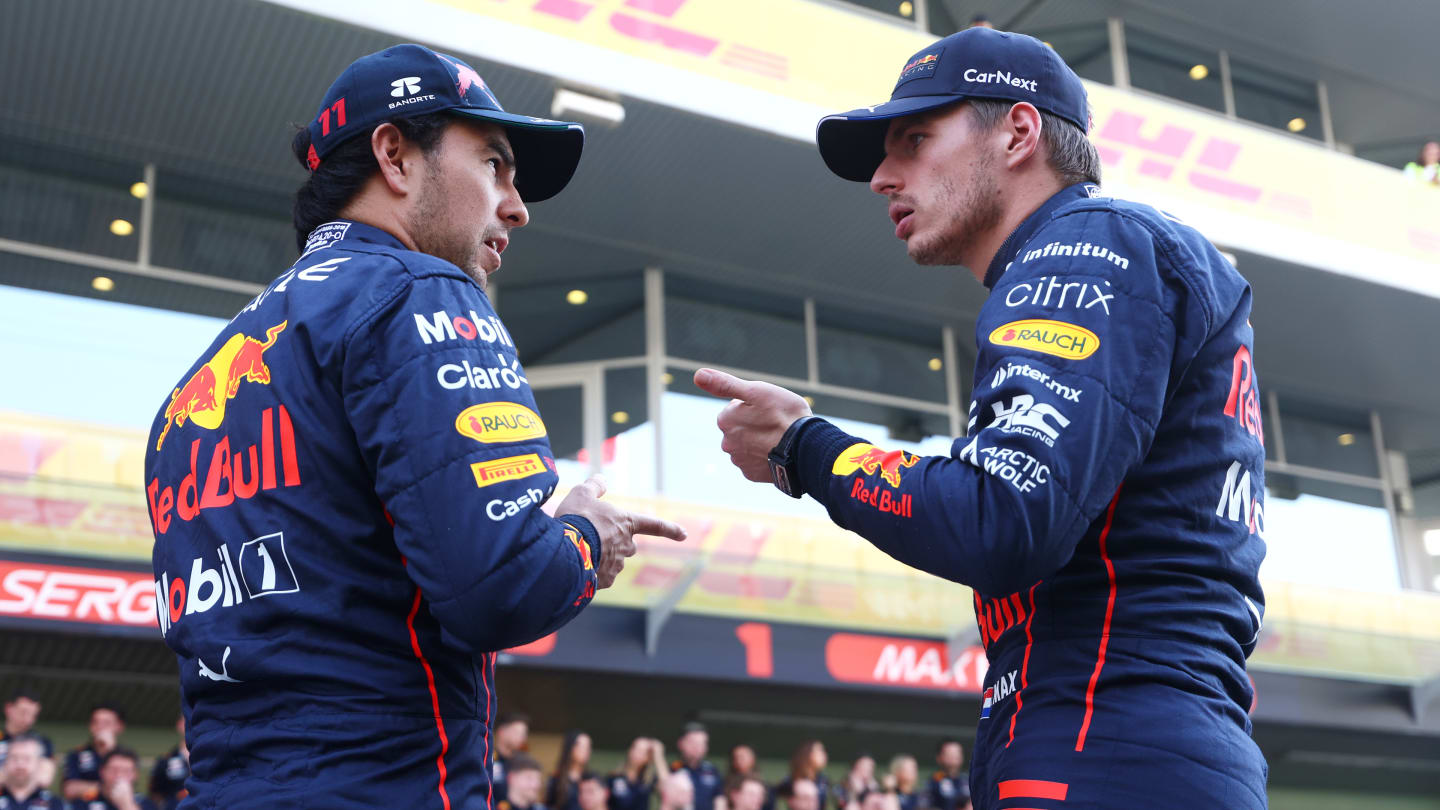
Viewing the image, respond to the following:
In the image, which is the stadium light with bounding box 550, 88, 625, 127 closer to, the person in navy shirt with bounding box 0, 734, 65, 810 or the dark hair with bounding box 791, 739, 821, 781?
the dark hair with bounding box 791, 739, 821, 781

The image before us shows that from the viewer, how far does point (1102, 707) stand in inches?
71.2

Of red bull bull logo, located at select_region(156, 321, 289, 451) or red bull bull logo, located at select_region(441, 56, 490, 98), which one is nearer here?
red bull bull logo, located at select_region(156, 321, 289, 451)

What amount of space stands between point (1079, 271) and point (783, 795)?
9956mm

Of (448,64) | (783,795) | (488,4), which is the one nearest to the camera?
(448,64)

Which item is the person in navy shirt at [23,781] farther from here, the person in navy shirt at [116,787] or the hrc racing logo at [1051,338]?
the hrc racing logo at [1051,338]

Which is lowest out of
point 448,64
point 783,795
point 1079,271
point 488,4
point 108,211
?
point 783,795

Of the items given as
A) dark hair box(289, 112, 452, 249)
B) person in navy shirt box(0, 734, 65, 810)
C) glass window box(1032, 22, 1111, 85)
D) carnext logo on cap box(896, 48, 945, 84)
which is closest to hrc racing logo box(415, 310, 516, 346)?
dark hair box(289, 112, 452, 249)

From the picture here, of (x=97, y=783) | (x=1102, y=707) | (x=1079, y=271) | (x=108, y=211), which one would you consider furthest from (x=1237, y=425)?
(x=108, y=211)

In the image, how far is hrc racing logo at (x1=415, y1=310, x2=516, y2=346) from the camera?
1848mm

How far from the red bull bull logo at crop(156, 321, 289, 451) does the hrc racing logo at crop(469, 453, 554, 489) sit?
381 mm

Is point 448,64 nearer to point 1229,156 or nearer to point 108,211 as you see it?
point 108,211

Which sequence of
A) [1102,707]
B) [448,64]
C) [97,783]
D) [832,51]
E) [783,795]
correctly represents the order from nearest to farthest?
[1102,707], [448,64], [97,783], [783,795], [832,51]

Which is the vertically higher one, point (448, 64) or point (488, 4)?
point (488, 4)

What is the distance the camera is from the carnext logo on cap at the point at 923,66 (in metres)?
2.33
